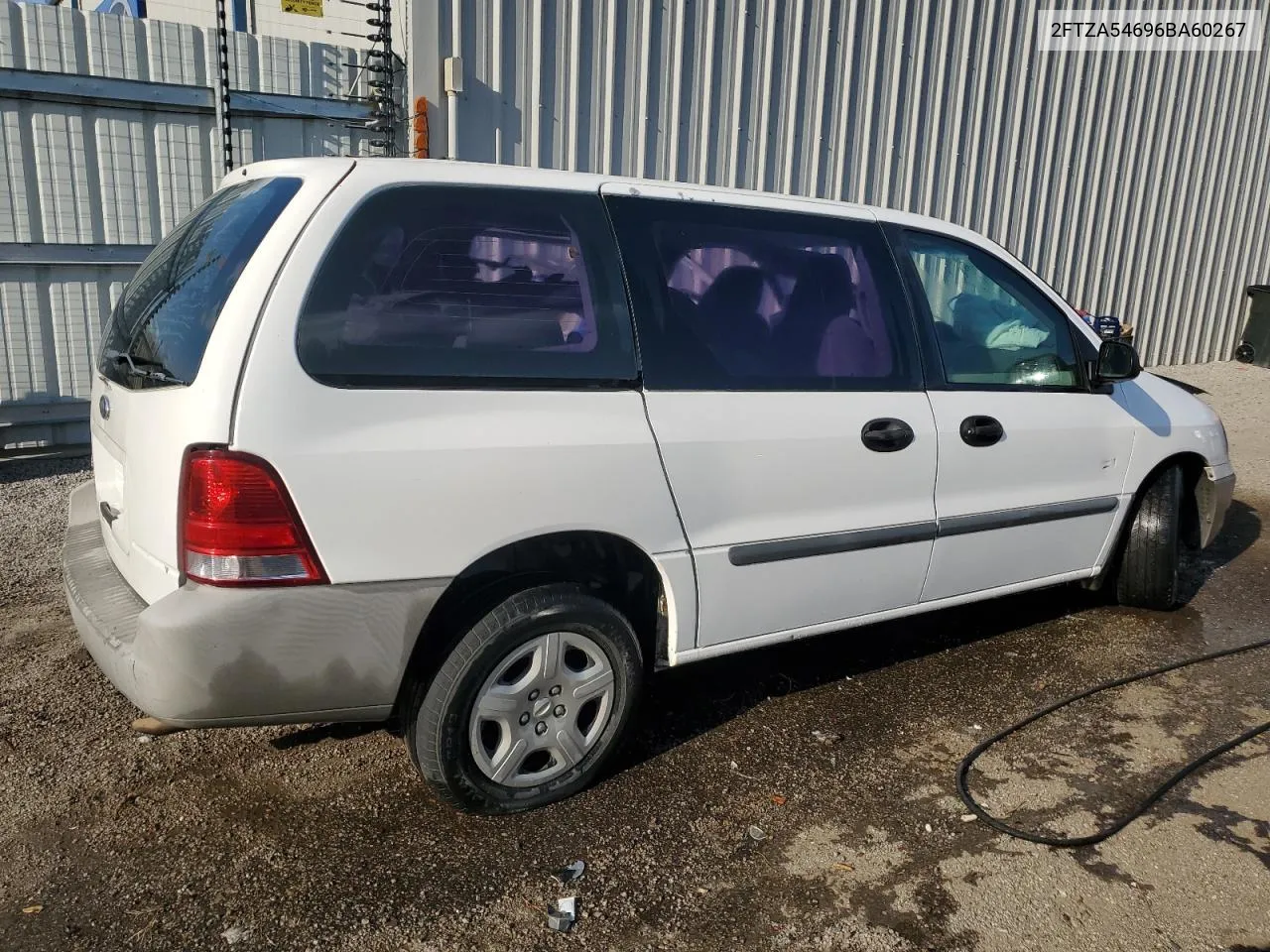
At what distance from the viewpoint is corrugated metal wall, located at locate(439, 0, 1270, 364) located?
7.42 metres

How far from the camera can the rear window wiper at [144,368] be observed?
2.62m

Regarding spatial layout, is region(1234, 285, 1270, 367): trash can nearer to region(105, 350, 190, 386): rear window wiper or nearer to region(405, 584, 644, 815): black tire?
region(405, 584, 644, 815): black tire

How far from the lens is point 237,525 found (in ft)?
8.05

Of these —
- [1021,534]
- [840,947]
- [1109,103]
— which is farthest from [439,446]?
[1109,103]

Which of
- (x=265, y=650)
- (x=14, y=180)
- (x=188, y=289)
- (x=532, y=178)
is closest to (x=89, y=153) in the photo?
(x=14, y=180)

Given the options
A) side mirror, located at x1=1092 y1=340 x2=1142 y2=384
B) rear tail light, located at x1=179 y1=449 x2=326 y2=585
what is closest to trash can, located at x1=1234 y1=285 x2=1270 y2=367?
side mirror, located at x1=1092 y1=340 x2=1142 y2=384

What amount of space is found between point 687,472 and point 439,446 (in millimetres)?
784

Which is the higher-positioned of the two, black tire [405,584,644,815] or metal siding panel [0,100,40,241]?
metal siding panel [0,100,40,241]

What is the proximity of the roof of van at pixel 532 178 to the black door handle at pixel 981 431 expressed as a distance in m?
0.81

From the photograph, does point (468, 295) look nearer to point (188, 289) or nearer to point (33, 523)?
point (188, 289)

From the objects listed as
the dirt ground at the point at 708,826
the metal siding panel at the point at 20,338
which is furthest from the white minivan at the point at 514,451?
the metal siding panel at the point at 20,338

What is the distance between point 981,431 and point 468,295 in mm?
1998

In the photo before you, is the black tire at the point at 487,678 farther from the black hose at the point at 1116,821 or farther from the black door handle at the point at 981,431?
the black door handle at the point at 981,431

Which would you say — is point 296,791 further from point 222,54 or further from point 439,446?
point 222,54
